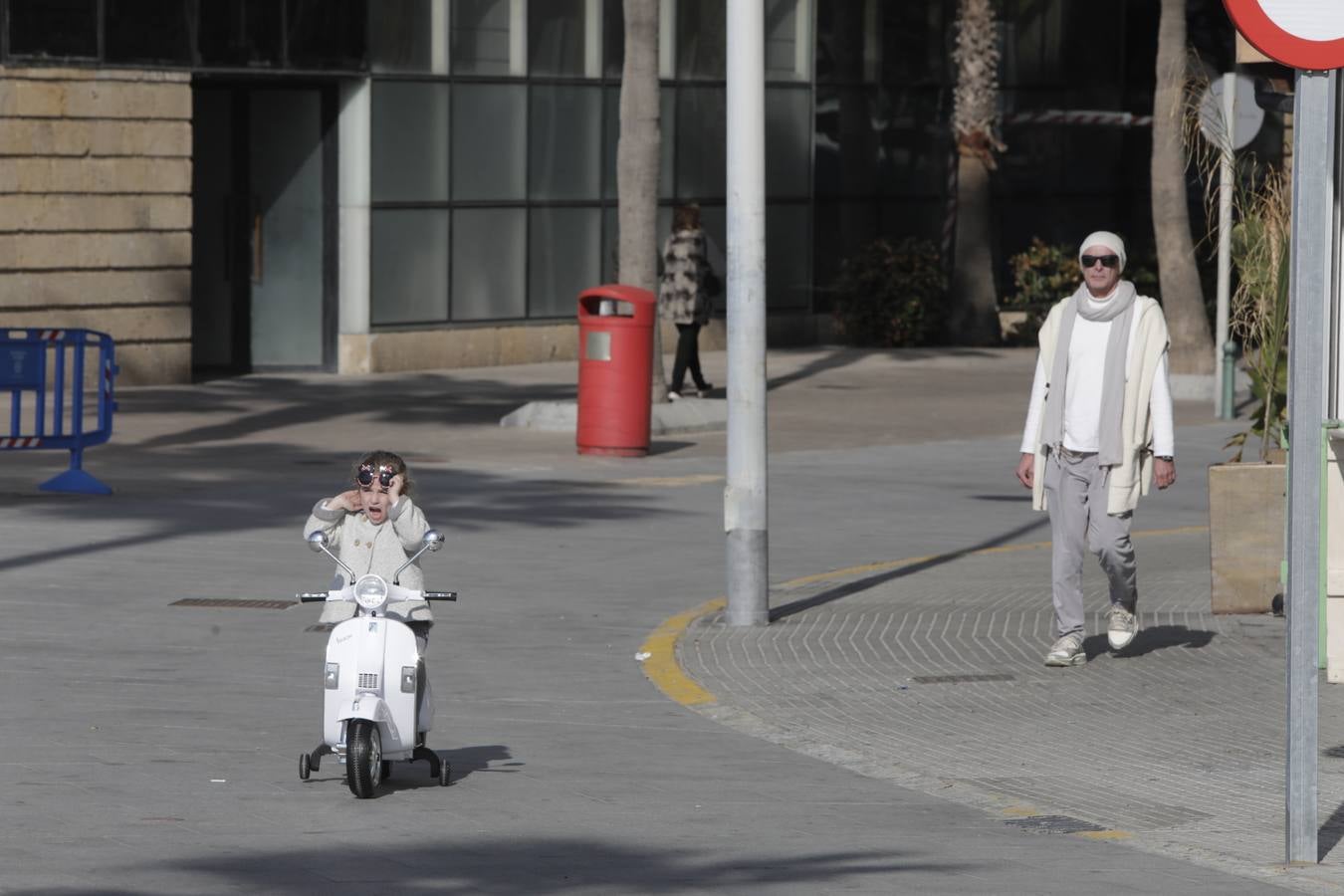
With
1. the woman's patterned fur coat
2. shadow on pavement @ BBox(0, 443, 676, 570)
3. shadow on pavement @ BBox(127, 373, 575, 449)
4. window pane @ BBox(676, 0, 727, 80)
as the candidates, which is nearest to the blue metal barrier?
shadow on pavement @ BBox(0, 443, 676, 570)

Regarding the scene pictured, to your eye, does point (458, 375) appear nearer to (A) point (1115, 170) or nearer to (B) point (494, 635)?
(A) point (1115, 170)

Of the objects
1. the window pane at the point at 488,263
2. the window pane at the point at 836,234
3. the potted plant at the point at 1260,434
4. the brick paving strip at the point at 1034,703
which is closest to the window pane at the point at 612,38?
the window pane at the point at 488,263

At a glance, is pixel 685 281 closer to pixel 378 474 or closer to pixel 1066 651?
pixel 1066 651

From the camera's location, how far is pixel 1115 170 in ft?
116

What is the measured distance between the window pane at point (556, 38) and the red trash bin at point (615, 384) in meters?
9.70

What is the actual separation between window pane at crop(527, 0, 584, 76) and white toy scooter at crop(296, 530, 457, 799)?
20531mm

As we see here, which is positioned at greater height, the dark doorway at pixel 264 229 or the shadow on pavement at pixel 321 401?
the dark doorway at pixel 264 229

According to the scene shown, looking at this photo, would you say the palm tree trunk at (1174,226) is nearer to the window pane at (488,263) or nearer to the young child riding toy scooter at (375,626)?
the window pane at (488,263)

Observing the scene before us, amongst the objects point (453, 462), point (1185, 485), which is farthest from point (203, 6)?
point (1185, 485)

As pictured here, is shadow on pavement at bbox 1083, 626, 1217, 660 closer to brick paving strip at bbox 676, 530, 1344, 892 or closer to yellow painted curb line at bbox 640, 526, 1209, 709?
brick paving strip at bbox 676, 530, 1344, 892

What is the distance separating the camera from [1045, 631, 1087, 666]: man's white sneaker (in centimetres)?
1052

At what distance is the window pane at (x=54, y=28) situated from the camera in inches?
903

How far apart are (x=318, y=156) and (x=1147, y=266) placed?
1201cm

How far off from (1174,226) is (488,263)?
7488 mm
